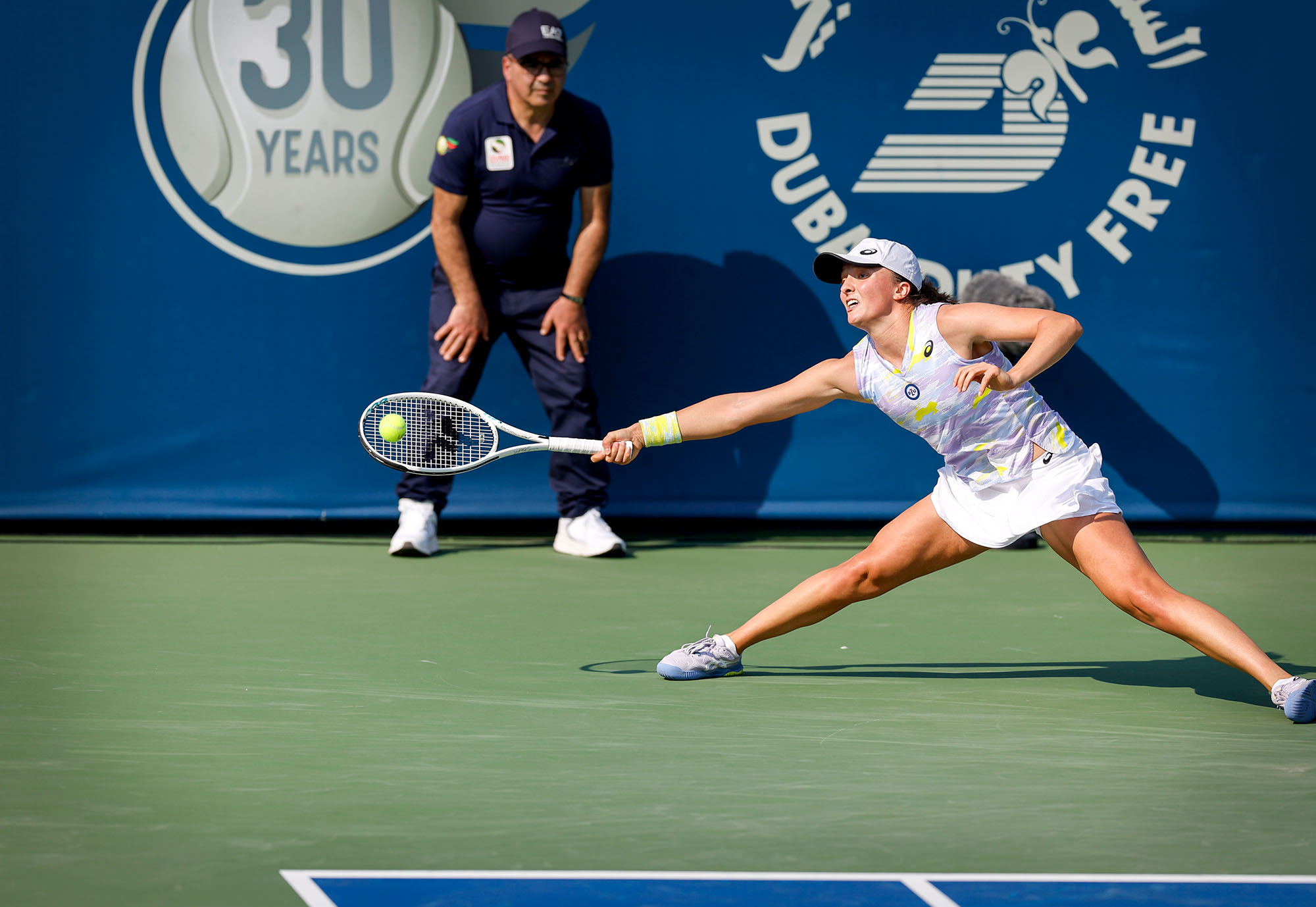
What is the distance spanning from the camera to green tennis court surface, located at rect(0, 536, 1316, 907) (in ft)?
9.45

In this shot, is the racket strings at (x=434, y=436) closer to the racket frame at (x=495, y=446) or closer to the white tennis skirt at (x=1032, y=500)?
the racket frame at (x=495, y=446)

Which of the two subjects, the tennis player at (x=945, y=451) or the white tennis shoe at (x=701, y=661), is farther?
the white tennis shoe at (x=701, y=661)

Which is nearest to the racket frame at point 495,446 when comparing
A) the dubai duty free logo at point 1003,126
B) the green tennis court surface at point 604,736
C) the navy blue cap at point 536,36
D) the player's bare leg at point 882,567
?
the green tennis court surface at point 604,736

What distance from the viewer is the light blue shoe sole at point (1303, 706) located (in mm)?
3814

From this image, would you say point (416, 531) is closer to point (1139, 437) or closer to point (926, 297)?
point (926, 297)

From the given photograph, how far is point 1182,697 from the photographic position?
4230mm

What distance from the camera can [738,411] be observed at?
429cm

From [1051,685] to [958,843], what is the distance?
5.02 ft

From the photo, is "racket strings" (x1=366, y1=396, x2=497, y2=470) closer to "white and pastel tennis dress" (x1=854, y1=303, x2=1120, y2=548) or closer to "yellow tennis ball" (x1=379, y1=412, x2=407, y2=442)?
"yellow tennis ball" (x1=379, y1=412, x2=407, y2=442)

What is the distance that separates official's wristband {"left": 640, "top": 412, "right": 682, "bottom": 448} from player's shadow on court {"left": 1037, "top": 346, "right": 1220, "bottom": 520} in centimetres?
348

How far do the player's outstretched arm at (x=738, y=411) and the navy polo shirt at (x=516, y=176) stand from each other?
2.64 m

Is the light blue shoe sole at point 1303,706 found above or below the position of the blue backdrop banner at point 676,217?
below

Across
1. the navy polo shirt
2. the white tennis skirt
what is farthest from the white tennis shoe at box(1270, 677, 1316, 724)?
the navy polo shirt

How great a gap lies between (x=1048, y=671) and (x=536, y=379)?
3.05 metres
